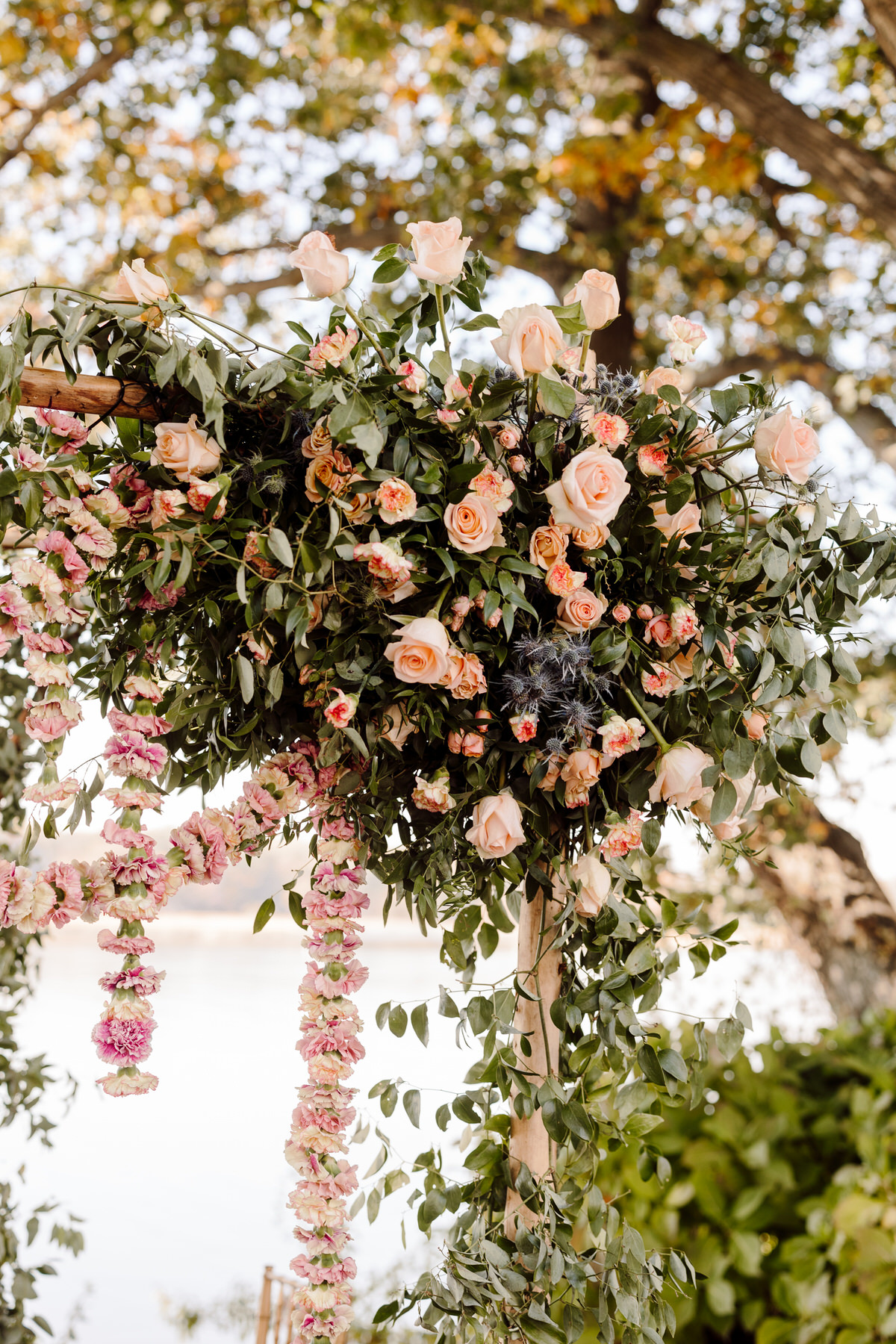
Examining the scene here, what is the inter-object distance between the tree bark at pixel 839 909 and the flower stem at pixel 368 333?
285cm

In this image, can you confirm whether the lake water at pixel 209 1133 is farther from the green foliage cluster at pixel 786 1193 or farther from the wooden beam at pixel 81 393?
the wooden beam at pixel 81 393

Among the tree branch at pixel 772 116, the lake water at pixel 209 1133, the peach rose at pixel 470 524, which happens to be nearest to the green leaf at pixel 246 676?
the peach rose at pixel 470 524

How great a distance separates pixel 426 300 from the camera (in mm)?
894

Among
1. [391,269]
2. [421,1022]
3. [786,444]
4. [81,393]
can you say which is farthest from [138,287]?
[421,1022]

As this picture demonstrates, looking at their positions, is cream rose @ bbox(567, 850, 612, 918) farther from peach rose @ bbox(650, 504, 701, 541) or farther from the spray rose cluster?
peach rose @ bbox(650, 504, 701, 541)

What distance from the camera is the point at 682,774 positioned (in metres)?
0.91

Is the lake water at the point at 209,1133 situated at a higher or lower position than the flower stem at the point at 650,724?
lower

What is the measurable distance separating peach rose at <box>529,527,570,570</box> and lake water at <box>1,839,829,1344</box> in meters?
2.38

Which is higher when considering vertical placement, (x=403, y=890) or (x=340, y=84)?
(x=340, y=84)

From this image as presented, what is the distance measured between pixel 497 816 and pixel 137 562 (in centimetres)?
42

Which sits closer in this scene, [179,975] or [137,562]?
[137,562]

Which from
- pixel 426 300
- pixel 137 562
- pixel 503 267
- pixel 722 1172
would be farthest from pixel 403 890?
pixel 503 267

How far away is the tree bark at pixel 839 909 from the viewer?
11.0 feet

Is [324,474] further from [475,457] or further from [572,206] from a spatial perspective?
[572,206]
